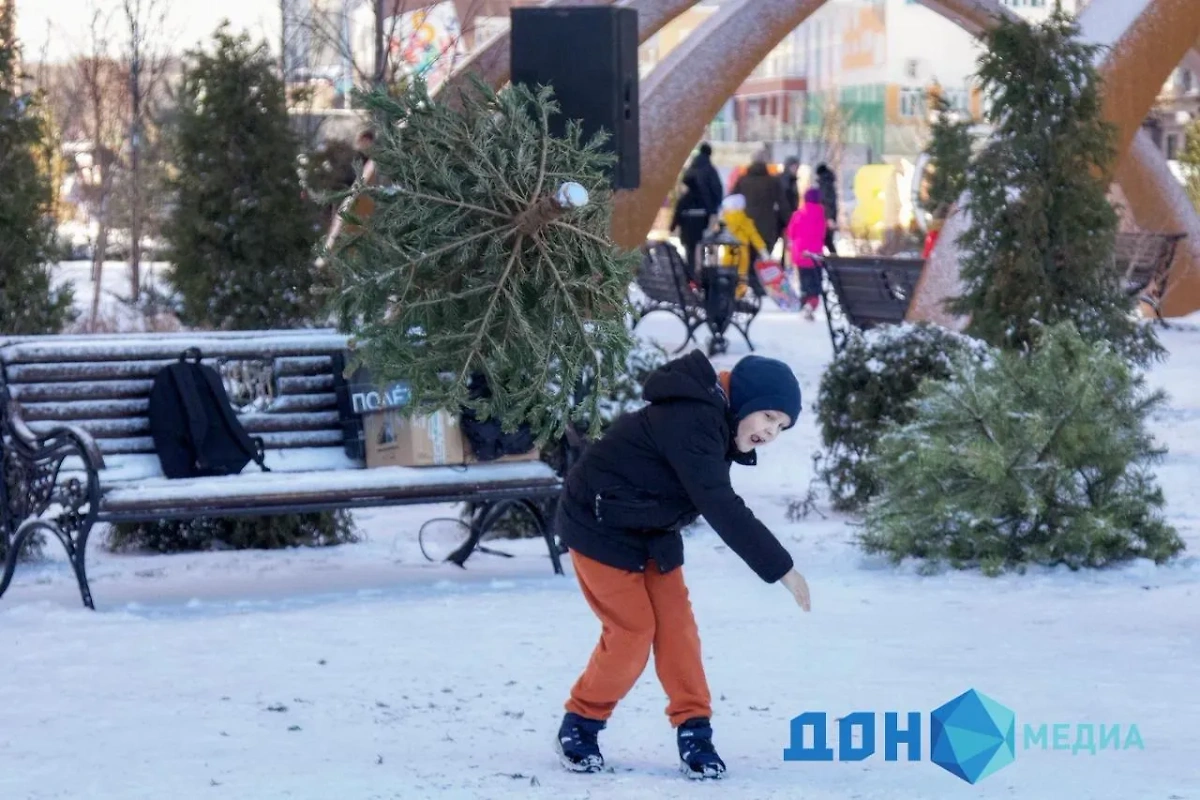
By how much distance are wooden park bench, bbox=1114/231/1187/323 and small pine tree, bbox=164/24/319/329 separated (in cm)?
914

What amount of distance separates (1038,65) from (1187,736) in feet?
17.8

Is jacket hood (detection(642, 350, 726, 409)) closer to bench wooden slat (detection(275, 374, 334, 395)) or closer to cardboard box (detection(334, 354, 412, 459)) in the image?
cardboard box (detection(334, 354, 412, 459))

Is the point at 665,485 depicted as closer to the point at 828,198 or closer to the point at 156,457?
the point at 156,457

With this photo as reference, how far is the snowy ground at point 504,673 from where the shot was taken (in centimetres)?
434

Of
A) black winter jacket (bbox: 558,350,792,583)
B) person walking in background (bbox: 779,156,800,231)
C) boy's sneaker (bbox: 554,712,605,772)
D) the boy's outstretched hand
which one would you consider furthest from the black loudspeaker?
person walking in background (bbox: 779,156,800,231)

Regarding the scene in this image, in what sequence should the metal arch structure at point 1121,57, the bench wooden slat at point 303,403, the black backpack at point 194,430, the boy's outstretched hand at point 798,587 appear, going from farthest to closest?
the metal arch structure at point 1121,57, the bench wooden slat at point 303,403, the black backpack at point 194,430, the boy's outstretched hand at point 798,587

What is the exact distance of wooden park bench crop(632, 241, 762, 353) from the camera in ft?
52.8

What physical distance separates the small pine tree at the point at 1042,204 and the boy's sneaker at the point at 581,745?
5291 millimetres

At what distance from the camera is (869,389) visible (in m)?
8.73

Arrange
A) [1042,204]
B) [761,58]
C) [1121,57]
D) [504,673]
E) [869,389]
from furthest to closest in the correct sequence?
1. [761,58]
2. [1121,57]
3. [1042,204]
4. [869,389]
5. [504,673]

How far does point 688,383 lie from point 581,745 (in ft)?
2.88

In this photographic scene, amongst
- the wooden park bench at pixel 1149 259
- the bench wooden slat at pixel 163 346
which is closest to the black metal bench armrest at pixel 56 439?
the bench wooden slat at pixel 163 346

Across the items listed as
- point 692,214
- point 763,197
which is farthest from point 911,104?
point 692,214

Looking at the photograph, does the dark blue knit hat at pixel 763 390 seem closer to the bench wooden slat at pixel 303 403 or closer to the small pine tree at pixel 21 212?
the bench wooden slat at pixel 303 403
